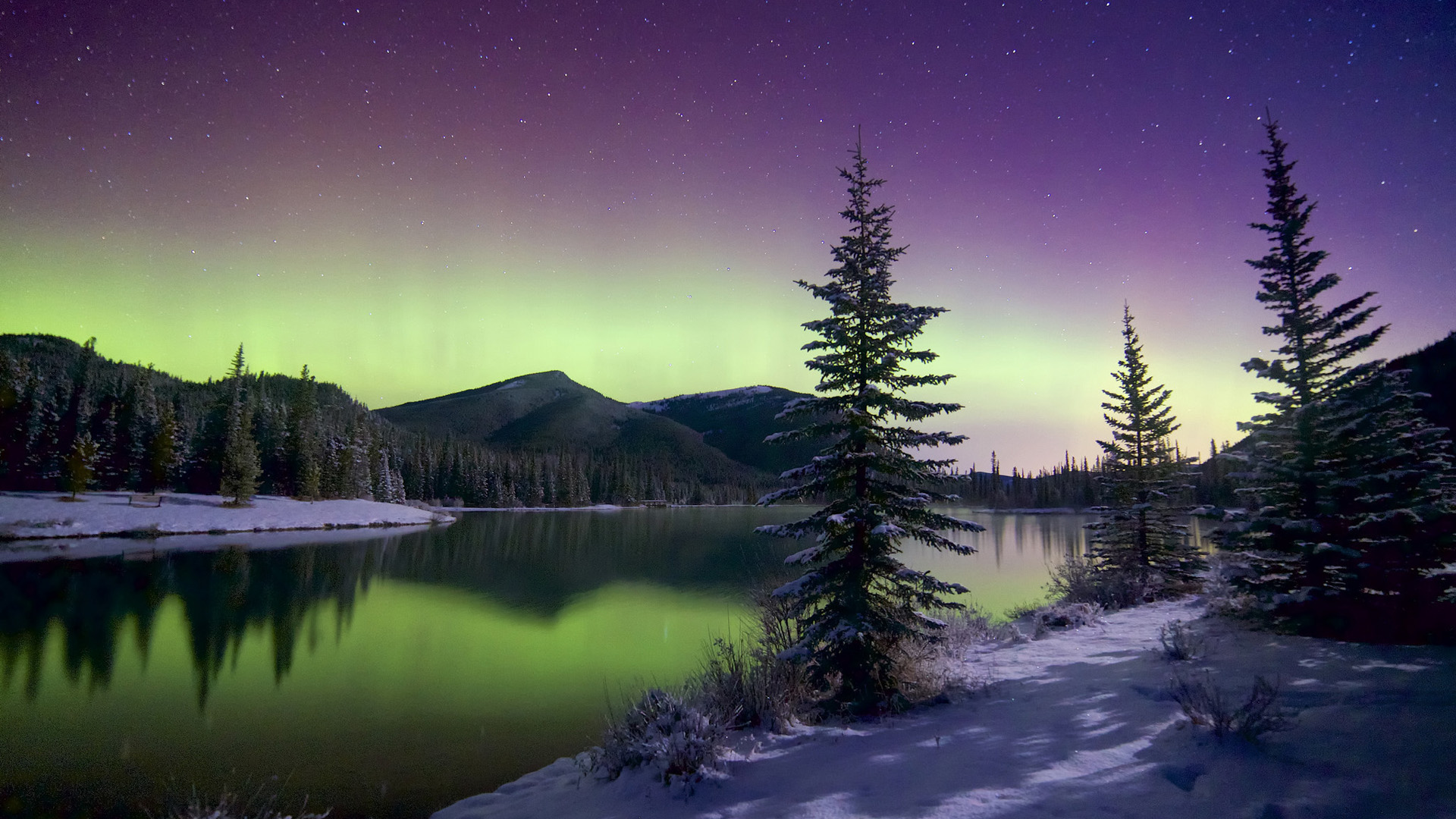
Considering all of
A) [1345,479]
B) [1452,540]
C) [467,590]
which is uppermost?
[1345,479]

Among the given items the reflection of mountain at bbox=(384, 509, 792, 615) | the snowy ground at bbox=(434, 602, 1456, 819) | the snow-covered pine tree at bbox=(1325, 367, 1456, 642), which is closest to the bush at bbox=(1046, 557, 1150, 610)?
the snow-covered pine tree at bbox=(1325, 367, 1456, 642)

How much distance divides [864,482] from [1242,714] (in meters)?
4.88

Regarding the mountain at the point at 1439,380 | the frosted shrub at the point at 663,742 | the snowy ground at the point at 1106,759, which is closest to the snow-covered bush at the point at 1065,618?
the snowy ground at the point at 1106,759

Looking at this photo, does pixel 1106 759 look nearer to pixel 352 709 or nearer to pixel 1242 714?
pixel 1242 714

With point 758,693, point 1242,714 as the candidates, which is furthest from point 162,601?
point 1242,714

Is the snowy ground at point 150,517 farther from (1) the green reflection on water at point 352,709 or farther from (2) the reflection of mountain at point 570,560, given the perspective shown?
(1) the green reflection on water at point 352,709

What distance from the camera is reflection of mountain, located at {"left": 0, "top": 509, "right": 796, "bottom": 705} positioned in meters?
15.6

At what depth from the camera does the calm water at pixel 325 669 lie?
347 inches

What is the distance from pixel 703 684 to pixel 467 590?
21.3 m

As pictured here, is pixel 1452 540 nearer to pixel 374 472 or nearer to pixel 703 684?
pixel 703 684

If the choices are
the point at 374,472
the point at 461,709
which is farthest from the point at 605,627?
the point at 374,472

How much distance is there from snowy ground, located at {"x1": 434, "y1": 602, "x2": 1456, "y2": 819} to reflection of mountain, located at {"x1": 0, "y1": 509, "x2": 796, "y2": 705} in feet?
35.6

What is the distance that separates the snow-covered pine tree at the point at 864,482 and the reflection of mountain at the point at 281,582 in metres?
9.63

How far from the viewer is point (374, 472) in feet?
281
